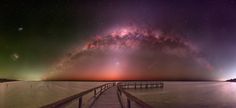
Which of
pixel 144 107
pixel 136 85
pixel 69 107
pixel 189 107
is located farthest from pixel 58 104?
pixel 136 85

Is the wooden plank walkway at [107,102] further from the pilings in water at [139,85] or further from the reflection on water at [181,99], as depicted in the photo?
the pilings in water at [139,85]

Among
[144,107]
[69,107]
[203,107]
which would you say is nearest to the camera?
[144,107]

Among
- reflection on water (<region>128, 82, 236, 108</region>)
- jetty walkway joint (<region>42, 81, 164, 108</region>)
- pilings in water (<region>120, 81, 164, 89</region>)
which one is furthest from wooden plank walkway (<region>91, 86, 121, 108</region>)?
pilings in water (<region>120, 81, 164, 89</region>)

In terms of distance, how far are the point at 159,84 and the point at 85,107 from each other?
76.9m

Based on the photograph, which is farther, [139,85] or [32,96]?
[139,85]

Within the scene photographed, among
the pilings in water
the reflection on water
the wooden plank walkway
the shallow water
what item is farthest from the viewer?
the pilings in water

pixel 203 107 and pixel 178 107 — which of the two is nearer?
pixel 178 107

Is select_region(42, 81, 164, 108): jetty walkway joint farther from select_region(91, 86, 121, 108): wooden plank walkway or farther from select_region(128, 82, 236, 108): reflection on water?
select_region(128, 82, 236, 108): reflection on water

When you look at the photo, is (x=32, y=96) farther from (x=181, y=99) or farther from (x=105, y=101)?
(x=105, y=101)

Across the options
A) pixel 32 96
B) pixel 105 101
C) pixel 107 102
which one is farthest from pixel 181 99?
pixel 107 102

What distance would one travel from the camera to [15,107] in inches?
1410

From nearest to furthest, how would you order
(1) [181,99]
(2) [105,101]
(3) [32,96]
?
(2) [105,101], (1) [181,99], (3) [32,96]

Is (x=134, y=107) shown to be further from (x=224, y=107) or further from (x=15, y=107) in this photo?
(x=224, y=107)

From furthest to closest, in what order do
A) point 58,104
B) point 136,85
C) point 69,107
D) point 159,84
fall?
point 159,84 < point 136,85 < point 69,107 < point 58,104
